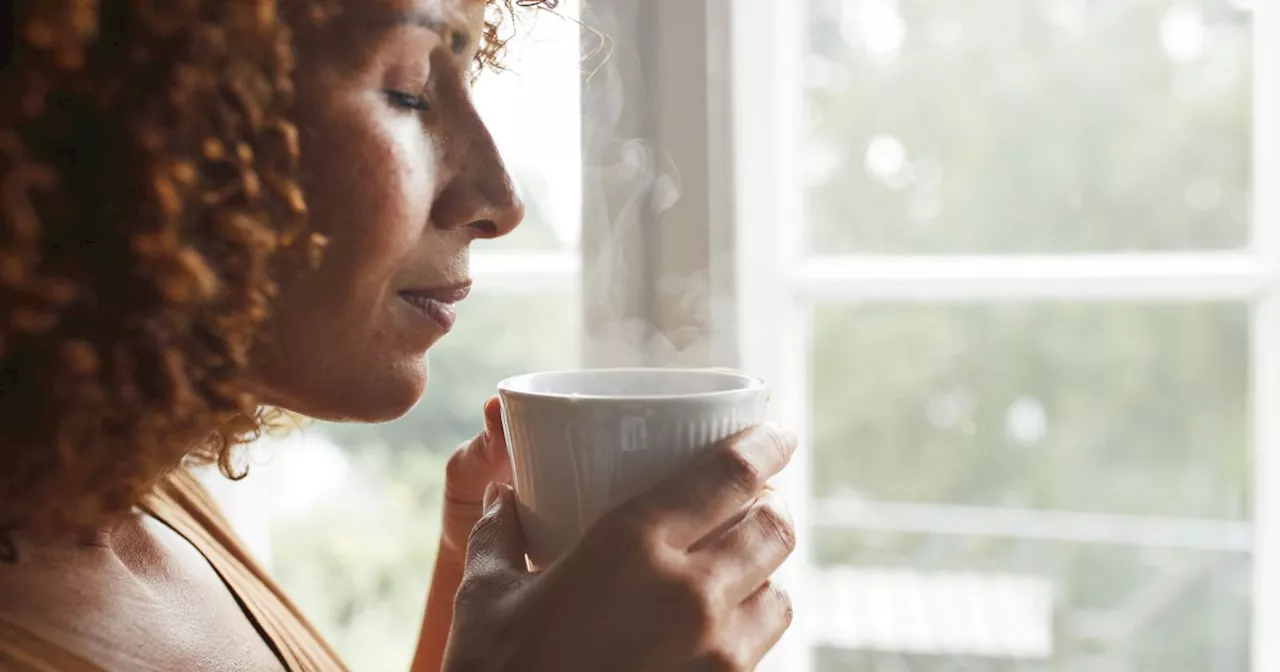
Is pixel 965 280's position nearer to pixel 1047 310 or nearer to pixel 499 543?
pixel 1047 310

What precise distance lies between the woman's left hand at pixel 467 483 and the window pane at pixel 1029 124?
2.07ft

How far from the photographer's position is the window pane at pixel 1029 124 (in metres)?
1.13

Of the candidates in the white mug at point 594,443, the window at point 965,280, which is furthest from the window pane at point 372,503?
the white mug at point 594,443

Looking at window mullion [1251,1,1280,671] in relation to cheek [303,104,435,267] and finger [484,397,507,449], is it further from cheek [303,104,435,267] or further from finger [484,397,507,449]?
cheek [303,104,435,267]

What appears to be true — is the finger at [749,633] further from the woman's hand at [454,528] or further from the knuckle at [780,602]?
the woman's hand at [454,528]

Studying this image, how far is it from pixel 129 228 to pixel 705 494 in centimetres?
30

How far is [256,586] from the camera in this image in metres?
0.74


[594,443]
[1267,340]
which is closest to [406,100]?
[594,443]

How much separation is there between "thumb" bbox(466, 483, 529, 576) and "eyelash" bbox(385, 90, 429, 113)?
0.22m

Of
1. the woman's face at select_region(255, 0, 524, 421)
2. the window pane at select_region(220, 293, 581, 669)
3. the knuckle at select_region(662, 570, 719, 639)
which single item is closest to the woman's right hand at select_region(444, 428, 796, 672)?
the knuckle at select_region(662, 570, 719, 639)

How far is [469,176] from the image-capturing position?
608 mm

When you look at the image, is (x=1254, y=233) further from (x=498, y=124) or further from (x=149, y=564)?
(x=149, y=564)

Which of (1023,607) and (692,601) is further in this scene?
(1023,607)

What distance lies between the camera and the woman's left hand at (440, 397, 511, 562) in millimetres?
755
